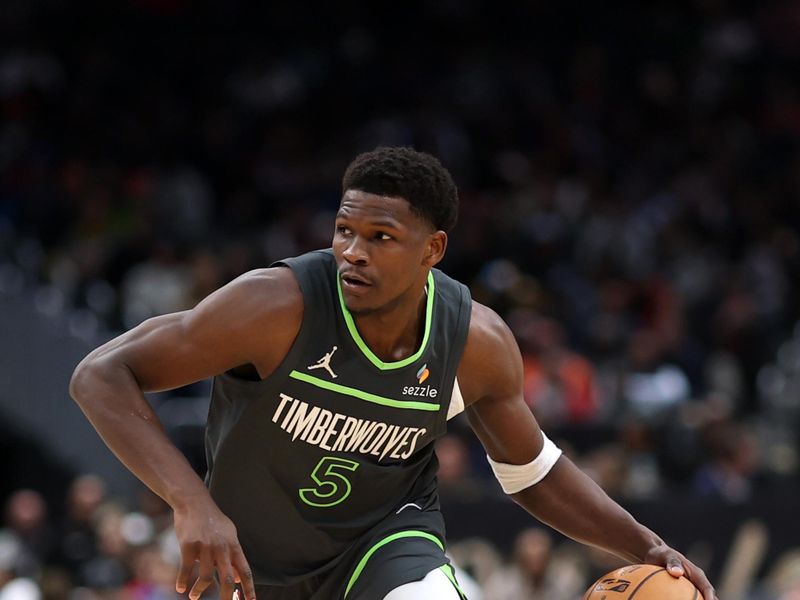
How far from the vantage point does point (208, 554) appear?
12.9 ft

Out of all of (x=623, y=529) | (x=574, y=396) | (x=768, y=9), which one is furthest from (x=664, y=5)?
(x=623, y=529)

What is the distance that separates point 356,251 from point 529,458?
1.06 m

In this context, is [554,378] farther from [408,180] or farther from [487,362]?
[408,180]

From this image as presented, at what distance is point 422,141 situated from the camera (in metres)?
15.2

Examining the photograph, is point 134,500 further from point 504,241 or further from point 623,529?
point 623,529

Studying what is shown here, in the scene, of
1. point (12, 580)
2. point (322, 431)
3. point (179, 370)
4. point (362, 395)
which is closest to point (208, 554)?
point (179, 370)

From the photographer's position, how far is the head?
449 cm

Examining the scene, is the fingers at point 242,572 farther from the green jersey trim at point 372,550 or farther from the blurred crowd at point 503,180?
the blurred crowd at point 503,180

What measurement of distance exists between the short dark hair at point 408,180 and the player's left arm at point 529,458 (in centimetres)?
47

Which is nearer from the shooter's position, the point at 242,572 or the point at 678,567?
the point at 242,572

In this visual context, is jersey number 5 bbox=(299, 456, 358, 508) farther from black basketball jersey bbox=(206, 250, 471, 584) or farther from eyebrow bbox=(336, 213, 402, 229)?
eyebrow bbox=(336, 213, 402, 229)

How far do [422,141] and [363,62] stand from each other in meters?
1.58

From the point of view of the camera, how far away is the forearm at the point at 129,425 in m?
4.12

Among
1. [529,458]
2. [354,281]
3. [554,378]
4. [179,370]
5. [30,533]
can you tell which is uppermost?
[354,281]
